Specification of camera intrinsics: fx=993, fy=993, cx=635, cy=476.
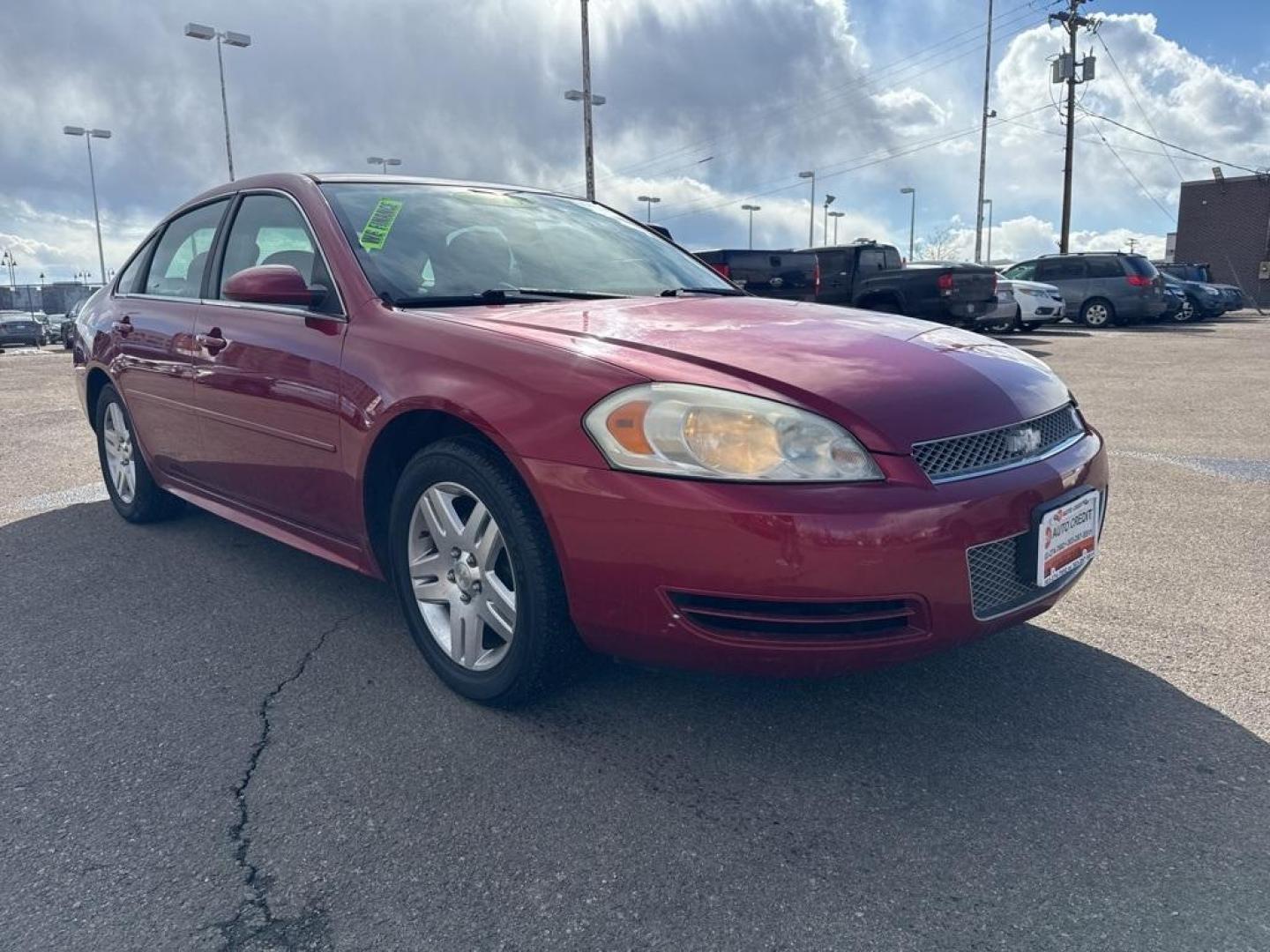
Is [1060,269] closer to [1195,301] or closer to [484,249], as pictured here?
[1195,301]

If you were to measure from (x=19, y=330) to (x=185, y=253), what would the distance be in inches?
1310

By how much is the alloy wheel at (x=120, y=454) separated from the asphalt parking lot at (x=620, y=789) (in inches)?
39.0

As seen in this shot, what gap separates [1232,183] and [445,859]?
52439 millimetres

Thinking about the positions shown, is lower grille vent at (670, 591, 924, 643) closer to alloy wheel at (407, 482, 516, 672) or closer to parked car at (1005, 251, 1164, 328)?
alloy wheel at (407, 482, 516, 672)

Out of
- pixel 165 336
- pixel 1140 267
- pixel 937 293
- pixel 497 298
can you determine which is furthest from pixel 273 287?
pixel 1140 267

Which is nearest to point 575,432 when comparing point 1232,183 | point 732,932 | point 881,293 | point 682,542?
point 682,542

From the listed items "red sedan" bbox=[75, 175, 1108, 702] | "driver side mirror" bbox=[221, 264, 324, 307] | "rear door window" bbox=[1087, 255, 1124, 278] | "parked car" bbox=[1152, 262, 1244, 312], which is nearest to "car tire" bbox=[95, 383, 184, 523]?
"red sedan" bbox=[75, 175, 1108, 702]

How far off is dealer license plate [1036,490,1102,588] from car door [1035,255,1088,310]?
21.6 meters

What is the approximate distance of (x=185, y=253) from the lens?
434 centimetres

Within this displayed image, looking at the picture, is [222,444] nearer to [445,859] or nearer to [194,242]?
[194,242]

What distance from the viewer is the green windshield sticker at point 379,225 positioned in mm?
3277

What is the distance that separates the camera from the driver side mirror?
10.1 ft

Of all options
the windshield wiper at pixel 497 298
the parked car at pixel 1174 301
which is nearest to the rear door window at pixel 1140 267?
the parked car at pixel 1174 301

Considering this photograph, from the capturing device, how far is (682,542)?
2.24 m
